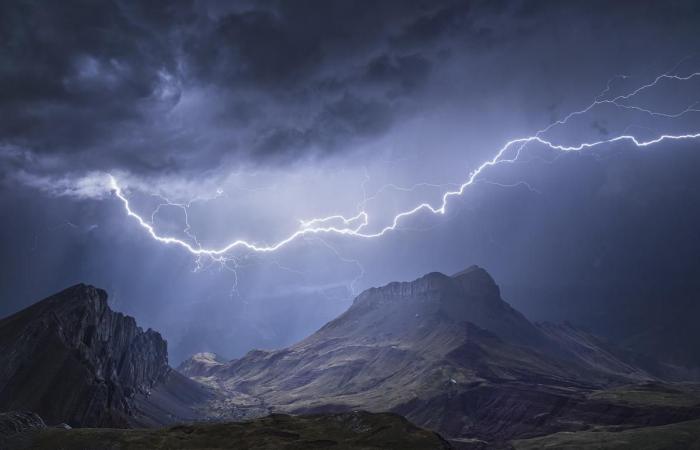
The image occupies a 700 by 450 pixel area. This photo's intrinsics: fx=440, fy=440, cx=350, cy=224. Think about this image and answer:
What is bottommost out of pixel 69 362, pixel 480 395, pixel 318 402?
pixel 480 395

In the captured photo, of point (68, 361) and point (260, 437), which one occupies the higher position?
point (68, 361)

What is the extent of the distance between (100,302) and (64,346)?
28.7 meters

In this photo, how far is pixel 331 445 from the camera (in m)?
44.8

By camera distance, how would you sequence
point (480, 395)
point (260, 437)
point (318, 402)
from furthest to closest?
point (318, 402) → point (480, 395) → point (260, 437)

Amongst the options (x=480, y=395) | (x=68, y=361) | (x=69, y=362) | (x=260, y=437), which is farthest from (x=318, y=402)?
(x=260, y=437)

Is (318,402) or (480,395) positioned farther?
(318,402)

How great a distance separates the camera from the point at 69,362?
318ft

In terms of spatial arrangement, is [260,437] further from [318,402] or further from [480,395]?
[318,402]

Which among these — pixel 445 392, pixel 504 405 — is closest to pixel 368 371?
pixel 445 392

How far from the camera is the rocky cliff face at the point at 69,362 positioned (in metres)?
87.1

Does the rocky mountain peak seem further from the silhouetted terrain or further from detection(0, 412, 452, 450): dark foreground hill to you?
detection(0, 412, 452, 450): dark foreground hill

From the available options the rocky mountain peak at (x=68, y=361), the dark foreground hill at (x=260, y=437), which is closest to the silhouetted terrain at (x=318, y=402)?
the dark foreground hill at (x=260, y=437)

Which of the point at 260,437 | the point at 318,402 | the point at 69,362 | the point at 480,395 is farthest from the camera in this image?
the point at 318,402

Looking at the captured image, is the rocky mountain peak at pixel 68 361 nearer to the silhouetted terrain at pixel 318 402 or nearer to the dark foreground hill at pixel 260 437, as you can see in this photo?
the silhouetted terrain at pixel 318 402
